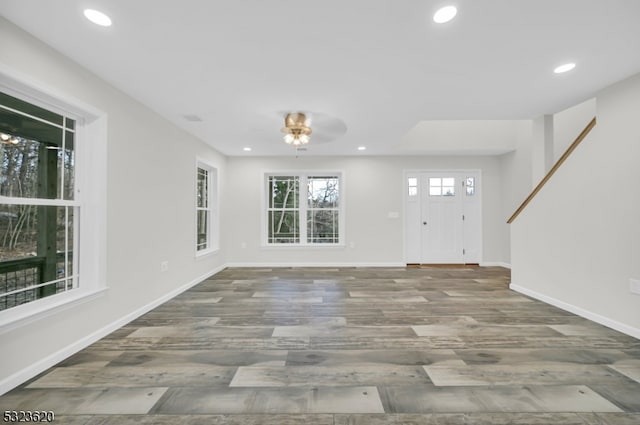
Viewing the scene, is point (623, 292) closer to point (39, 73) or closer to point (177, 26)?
point (177, 26)

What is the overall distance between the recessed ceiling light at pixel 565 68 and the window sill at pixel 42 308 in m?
4.33

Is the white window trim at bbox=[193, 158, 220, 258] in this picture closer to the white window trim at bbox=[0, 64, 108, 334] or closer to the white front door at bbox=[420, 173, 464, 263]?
the white window trim at bbox=[0, 64, 108, 334]

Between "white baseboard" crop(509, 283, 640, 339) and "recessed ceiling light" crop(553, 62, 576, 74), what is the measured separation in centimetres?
230

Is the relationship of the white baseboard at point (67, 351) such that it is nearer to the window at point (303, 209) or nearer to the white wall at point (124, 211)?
Answer: the white wall at point (124, 211)

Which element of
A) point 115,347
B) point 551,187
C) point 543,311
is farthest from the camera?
point 551,187

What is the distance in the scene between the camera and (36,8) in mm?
1559

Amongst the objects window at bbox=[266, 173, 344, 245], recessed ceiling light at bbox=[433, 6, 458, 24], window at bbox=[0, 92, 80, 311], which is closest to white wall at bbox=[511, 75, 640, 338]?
recessed ceiling light at bbox=[433, 6, 458, 24]

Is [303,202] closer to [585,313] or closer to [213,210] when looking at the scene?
[213,210]

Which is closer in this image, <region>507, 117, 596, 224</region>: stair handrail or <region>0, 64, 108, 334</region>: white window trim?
<region>0, 64, 108, 334</region>: white window trim

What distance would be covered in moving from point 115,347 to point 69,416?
80 centimetres

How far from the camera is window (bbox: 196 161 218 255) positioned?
4621 mm

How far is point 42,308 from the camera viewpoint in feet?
6.04

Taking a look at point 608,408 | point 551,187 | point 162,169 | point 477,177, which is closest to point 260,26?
point 162,169

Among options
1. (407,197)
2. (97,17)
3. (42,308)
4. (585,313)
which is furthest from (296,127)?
(585,313)
